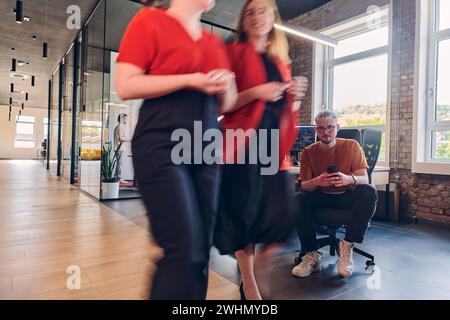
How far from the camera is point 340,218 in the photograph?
88.1 inches

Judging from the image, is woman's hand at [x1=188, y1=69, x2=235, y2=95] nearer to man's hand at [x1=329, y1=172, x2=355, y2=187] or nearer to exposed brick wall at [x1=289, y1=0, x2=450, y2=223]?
man's hand at [x1=329, y1=172, x2=355, y2=187]

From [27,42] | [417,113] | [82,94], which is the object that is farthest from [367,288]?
[27,42]

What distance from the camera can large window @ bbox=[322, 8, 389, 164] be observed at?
4730 mm

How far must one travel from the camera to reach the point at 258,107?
0.98 metres

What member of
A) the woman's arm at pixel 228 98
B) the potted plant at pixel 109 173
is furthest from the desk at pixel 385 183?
the potted plant at pixel 109 173

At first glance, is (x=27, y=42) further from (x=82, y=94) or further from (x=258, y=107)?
(x=258, y=107)

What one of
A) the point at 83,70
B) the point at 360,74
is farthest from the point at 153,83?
the point at 83,70

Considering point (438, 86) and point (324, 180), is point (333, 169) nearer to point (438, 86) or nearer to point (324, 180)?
point (324, 180)

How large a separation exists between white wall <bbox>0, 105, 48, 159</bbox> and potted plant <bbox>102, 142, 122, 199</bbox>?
644 inches

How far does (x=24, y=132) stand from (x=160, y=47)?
2125cm

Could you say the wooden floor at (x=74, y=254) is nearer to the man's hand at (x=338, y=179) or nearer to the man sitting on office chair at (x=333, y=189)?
the man sitting on office chair at (x=333, y=189)

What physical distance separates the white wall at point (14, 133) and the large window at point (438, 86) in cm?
2016
